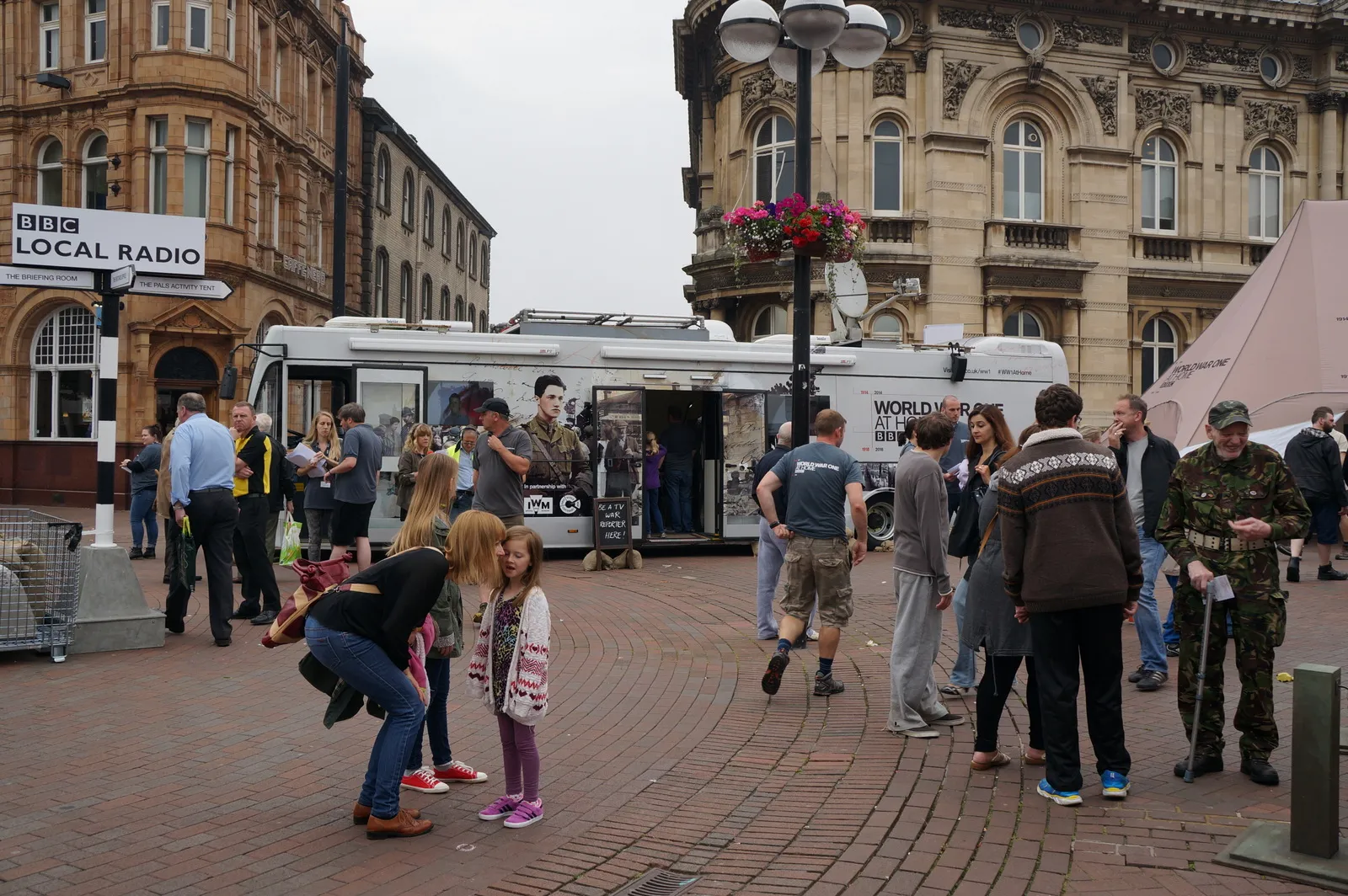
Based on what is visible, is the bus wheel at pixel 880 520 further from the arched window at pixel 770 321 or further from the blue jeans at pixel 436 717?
the blue jeans at pixel 436 717

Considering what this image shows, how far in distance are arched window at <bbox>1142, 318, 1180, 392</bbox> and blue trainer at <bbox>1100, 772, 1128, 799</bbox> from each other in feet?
80.8

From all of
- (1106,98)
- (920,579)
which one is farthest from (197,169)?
(920,579)

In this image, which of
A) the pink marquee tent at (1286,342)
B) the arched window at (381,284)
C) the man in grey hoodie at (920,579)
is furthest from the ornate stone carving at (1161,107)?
the man in grey hoodie at (920,579)

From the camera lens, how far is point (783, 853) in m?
4.46

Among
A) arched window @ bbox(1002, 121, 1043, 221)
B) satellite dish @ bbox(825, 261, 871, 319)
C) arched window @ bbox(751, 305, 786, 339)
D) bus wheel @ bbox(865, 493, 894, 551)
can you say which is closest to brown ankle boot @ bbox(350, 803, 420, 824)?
bus wheel @ bbox(865, 493, 894, 551)

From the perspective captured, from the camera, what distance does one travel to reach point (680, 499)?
51.1 ft

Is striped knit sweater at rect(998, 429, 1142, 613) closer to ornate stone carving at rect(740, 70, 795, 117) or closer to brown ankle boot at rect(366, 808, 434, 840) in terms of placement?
brown ankle boot at rect(366, 808, 434, 840)

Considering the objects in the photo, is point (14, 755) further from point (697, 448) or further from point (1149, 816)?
point (697, 448)

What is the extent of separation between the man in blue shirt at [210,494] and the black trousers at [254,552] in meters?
0.58

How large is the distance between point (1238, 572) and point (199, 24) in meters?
26.2

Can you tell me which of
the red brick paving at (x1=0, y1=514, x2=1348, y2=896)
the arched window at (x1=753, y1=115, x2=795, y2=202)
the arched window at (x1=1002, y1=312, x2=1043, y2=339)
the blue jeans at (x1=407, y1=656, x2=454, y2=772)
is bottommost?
the red brick paving at (x1=0, y1=514, x2=1348, y2=896)

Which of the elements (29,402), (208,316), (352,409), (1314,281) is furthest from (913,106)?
(29,402)

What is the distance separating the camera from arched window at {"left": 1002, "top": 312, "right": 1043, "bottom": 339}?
2640 cm

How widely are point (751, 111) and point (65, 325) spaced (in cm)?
1698
